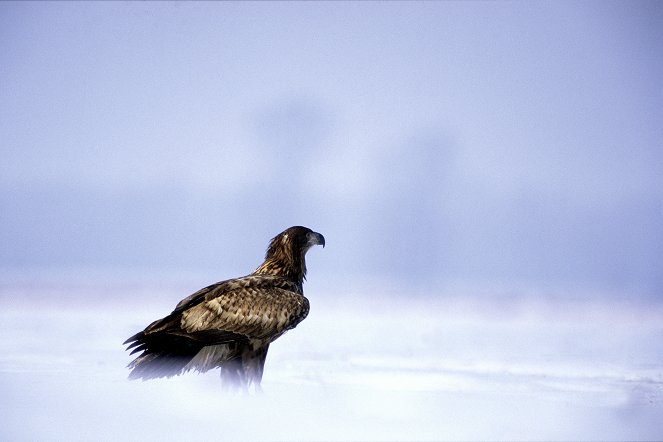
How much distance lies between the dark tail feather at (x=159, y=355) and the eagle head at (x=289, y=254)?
1783 mm

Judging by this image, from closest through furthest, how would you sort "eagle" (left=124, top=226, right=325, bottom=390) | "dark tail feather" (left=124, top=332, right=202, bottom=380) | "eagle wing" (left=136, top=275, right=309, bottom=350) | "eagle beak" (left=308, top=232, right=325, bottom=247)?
1. "dark tail feather" (left=124, top=332, right=202, bottom=380)
2. "eagle" (left=124, top=226, right=325, bottom=390)
3. "eagle wing" (left=136, top=275, right=309, bottom=350)
4. "eagle beak" (left=308, top=232, right=325, bottom=247)

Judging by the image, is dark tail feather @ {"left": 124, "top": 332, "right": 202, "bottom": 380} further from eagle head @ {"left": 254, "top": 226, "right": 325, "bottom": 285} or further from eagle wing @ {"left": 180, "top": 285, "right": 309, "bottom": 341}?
eagle head @ {"left": 254, "top": 226, "right": 325, "bottom": 285}

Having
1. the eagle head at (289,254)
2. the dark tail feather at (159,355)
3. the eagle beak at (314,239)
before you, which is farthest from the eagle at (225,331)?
the eagle beak at (314,239)

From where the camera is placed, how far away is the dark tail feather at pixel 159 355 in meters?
10.6

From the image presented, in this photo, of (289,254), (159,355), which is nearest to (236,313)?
(159,355)

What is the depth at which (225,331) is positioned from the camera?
11.0 m

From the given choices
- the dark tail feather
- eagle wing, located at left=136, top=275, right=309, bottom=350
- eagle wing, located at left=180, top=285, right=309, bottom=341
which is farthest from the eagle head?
the dark tail feather

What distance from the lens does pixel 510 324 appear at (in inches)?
741

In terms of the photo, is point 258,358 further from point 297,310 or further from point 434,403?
point 434,403

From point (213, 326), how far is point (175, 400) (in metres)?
1.32

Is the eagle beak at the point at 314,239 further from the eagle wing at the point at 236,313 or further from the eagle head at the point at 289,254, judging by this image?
the eagle wing at the point at 236,313

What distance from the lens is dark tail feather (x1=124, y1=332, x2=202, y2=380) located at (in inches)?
416

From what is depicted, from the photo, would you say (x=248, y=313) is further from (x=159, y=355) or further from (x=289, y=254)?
(x=289, y=254)

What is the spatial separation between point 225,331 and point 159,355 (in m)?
0.71
